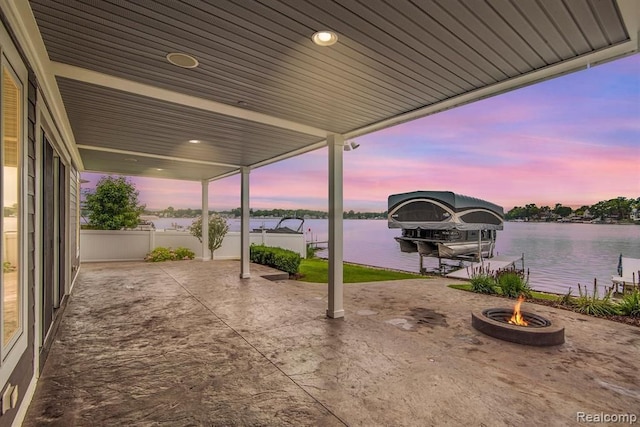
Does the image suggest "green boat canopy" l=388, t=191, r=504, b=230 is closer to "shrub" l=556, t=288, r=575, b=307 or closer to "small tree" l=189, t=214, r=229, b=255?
"shrub" l=556, t=288, r=575, b=307

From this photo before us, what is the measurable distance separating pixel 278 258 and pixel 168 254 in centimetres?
454

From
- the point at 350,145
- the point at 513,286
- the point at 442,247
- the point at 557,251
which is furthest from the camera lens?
the point at 442,247

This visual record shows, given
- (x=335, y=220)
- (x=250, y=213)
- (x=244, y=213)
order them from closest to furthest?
1. (x=335, y=220)
2. (x=244, y=213)
3. (x=250, y=213)

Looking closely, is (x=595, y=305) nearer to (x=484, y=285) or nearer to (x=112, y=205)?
(x=484, y=285)

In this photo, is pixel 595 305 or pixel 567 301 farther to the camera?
pixel 567 301

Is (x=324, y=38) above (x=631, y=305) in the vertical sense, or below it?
above

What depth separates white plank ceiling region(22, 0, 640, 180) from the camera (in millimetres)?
1987

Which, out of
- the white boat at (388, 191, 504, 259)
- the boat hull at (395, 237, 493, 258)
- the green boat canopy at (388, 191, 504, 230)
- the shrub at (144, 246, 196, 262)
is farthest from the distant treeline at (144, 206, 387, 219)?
the boat hull at (395, 237, 493, 258)

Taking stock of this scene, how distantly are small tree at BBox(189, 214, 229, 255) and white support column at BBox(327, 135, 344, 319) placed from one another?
25.1ft

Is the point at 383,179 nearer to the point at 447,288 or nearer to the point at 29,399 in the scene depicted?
the point at 447,288

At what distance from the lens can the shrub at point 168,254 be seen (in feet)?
35.2

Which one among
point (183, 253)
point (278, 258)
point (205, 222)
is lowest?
point (183, 253)

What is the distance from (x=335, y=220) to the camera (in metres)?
4.82

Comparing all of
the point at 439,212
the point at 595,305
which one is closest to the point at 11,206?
the point at 595,305
